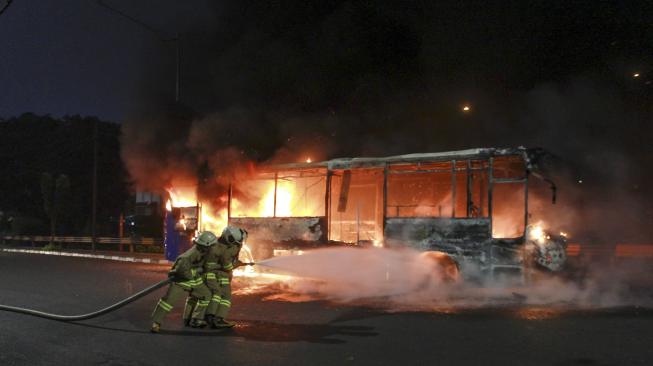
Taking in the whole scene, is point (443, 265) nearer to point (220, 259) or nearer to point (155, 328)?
point (220, 259)

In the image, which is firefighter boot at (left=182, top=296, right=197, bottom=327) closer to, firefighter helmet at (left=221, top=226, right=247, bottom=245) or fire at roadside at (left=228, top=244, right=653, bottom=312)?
firefighter helmet at (left=221, top=226, right=247, bottom=245)

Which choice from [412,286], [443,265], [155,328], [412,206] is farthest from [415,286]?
[155,328]

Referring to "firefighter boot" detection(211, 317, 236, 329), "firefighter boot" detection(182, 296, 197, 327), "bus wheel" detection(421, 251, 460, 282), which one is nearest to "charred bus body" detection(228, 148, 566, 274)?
"bus wheel" detection(421, 251, 460, 282)

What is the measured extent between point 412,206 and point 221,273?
6.90 metres

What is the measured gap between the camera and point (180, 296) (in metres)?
6.77

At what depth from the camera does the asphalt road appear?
5293mm

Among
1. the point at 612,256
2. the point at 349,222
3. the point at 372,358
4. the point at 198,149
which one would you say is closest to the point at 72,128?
the point at 198,149

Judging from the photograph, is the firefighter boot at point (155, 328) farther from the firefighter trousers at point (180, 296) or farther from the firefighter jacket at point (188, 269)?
the firefighter jacket at point (188, 269)

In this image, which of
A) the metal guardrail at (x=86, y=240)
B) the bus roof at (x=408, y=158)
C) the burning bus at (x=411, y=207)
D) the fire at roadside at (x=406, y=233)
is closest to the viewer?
the fire at roadside at (x=406, y=233)

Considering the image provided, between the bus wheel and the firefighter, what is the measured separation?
5056mm

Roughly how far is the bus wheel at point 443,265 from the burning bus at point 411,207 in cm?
3

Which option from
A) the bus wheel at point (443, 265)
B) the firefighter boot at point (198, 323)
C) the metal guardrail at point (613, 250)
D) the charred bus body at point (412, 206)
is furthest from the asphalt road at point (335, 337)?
the metal guardrail at point (613, 250)

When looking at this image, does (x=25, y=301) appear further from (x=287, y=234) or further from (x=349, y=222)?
(x=349, y=222)

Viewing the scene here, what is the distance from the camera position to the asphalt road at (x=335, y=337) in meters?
5.29
